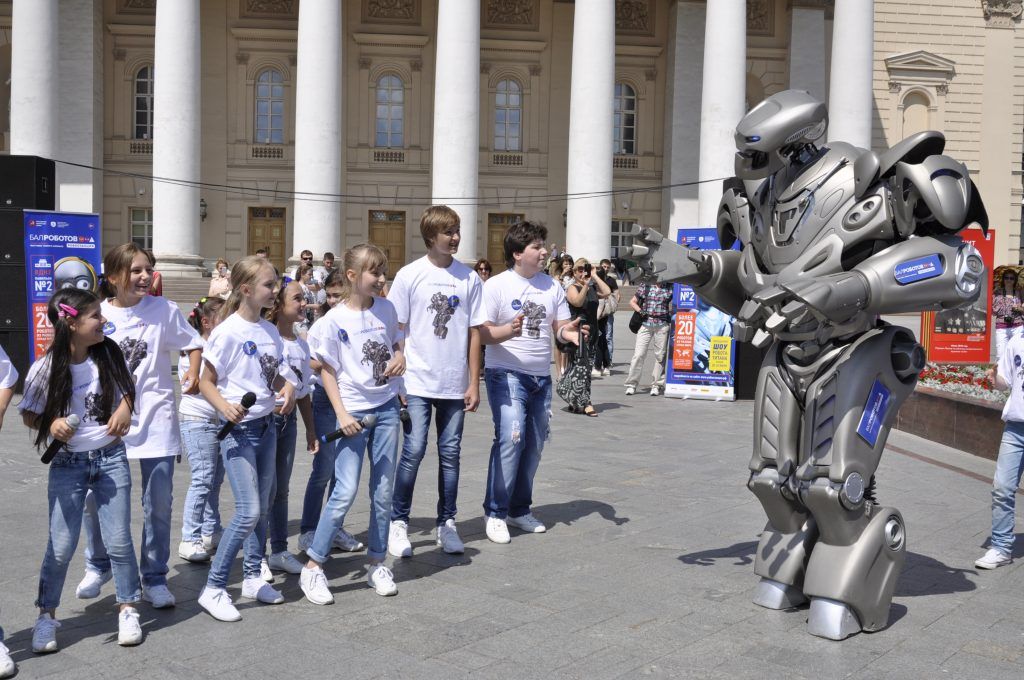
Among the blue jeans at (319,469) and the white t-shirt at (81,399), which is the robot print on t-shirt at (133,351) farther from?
the blue jeans at (319,469)

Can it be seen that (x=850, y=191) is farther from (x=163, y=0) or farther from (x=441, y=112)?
(x=163, y=0)

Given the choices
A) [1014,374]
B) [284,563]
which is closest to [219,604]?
[284,563]

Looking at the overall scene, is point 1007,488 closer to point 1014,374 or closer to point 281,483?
point 1014,374

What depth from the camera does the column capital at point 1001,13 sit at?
3741 cm

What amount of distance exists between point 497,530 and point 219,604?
81.6 inches

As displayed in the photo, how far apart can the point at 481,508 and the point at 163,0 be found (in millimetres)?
23868

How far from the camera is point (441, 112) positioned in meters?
28.6

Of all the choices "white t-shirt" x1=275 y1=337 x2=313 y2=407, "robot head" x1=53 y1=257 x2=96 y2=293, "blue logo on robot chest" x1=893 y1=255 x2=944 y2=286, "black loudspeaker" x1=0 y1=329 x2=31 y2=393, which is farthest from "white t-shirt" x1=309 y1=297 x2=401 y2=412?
"black loudspeaker" x1=0 y1=329 x2=31 y2=393

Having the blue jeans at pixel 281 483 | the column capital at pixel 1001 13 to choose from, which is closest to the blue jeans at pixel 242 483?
the blue jeans at pixel 281 483

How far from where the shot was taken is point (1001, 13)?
37.5 metres

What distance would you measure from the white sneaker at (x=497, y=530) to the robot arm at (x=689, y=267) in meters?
1.94

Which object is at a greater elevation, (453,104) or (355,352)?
(453,104)

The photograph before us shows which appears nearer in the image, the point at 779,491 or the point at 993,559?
the point at 779,491

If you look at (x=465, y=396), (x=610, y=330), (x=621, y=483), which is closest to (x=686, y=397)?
(x=610, y=330)
